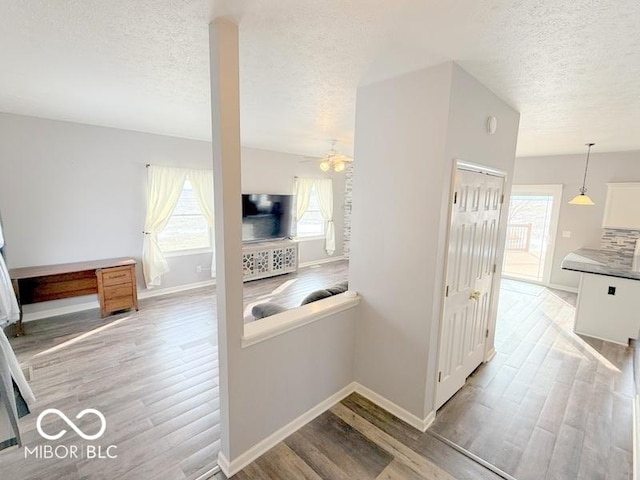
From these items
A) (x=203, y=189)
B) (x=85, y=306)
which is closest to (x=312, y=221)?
(x=203, y=189)

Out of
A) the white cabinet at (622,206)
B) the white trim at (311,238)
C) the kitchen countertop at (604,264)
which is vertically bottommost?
the white trim at (311,238)

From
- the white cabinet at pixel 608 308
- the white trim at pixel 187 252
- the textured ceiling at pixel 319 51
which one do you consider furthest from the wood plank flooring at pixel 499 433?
the white trim at pixel 187 252

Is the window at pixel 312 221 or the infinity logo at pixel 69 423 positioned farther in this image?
the window at pixel 312 221

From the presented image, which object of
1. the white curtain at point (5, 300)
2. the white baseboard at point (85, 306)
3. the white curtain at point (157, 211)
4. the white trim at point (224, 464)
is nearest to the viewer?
the white trim at point (224, 464)

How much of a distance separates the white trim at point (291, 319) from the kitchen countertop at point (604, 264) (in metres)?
3.39

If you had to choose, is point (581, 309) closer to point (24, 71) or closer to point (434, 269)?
point (434, 269)

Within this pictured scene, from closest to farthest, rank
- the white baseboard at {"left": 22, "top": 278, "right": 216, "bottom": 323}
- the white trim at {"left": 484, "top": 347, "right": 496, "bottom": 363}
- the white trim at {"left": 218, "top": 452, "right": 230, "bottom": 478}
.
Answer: the white trim at {"left": 218, "top": 452, "right": 230, "bottom": 478}
the white trim at {"left": 484, "top": 347, "right": 496, "bottom": 363}
the white baseboard at {"left": 22, "top": 278, "right": 216, "bottom": 323}

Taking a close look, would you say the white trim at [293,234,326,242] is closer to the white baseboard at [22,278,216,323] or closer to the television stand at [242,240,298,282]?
the television stand at [242,240,298,282]

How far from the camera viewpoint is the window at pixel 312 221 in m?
7.00

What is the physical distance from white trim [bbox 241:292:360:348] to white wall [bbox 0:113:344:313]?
366 centimetres

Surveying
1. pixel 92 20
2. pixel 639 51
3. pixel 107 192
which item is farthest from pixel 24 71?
pixel 639 51

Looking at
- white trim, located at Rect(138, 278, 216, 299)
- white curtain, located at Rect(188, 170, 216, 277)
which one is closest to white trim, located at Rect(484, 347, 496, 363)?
white curtain, located at Rect(188, 170, 216, 277)

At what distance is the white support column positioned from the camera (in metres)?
1.49

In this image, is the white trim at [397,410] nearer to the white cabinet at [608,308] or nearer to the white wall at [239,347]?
the white wall at [239,347]
